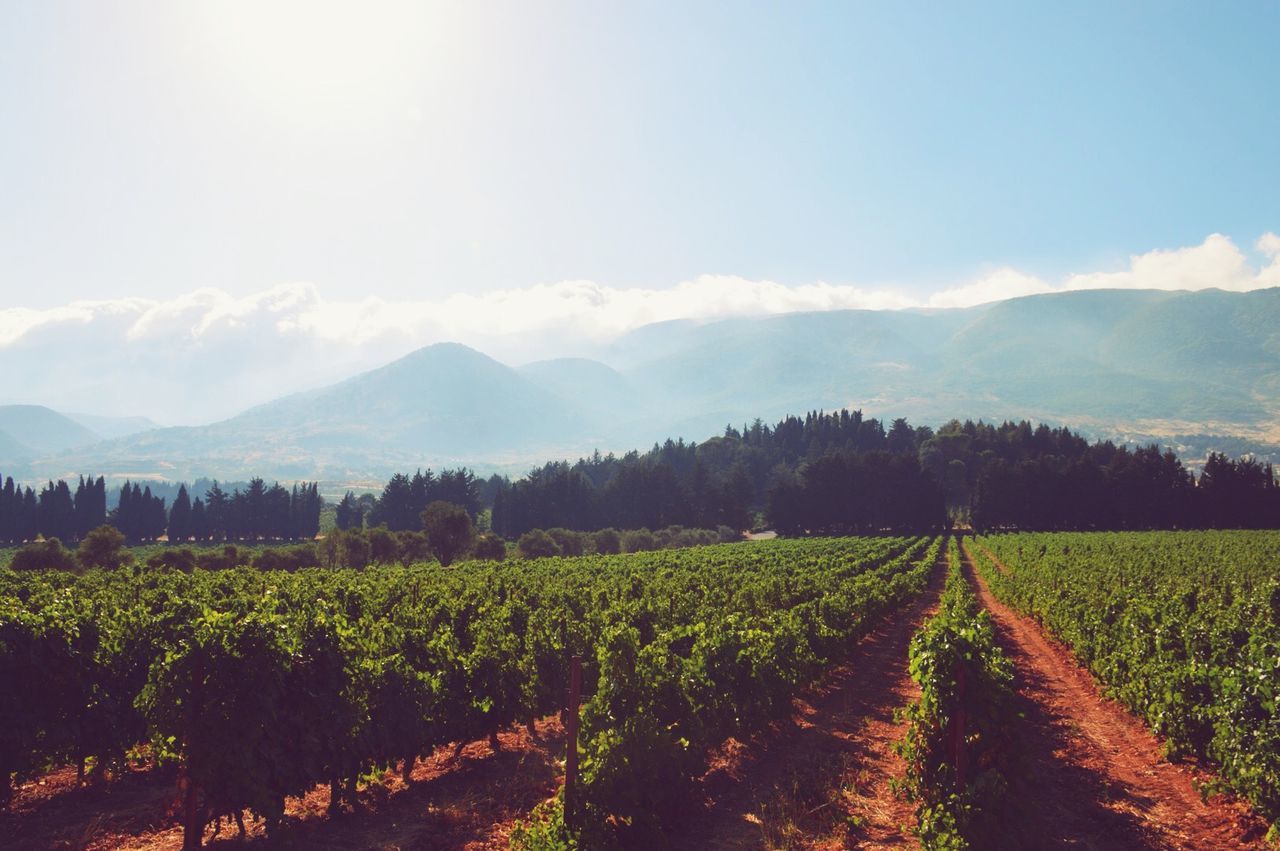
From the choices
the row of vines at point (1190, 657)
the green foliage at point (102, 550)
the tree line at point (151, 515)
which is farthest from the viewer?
the tree line at point (151, 515)

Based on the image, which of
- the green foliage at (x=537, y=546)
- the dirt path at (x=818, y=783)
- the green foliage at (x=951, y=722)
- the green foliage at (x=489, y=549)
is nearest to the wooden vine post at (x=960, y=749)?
the green foliage at (x=951, y=722)

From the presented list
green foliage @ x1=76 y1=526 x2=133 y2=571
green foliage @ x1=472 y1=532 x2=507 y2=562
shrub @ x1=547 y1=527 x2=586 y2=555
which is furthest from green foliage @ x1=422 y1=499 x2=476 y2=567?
green foliage @ x1=76 y1=526 x2=133 y2=571

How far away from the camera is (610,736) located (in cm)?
1246

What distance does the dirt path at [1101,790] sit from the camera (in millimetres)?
12508

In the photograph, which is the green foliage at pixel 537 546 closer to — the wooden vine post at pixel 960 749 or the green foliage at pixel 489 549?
the green foliage at pixel 489 549

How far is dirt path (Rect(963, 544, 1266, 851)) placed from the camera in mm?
12508

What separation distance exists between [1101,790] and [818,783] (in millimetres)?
6037

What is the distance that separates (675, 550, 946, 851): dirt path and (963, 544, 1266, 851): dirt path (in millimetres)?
2492

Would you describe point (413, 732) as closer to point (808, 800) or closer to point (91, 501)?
point (808, 800)

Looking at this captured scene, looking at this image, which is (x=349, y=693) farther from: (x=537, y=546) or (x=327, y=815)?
(x=537, y=546)

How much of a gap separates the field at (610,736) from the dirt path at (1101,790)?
0.22 ft

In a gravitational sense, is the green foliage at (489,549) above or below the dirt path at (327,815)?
below

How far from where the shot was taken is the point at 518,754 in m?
18.2

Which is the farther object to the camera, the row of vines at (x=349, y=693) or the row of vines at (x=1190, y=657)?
the row of vines at (x=1190, y=657)
